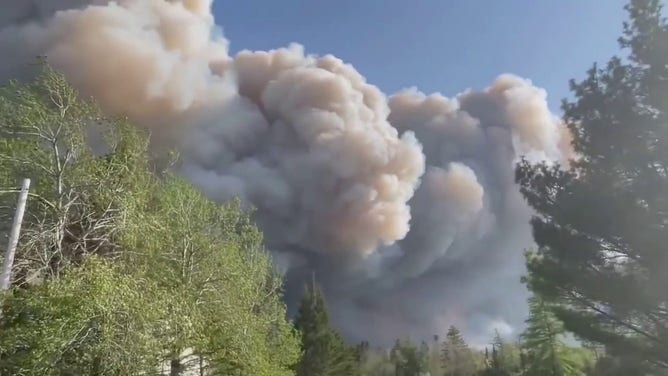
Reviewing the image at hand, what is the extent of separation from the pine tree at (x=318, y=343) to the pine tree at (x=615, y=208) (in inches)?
1483

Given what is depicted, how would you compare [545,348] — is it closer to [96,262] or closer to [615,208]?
[615,208]

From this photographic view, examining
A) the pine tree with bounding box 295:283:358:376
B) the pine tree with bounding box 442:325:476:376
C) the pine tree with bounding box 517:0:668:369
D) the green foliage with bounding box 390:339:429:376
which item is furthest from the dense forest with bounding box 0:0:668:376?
the pine tree with bounding box 442:325:476:376

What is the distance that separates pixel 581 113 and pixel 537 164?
1.51m

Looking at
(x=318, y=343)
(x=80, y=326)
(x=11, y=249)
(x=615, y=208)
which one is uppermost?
(x=318, y=343)

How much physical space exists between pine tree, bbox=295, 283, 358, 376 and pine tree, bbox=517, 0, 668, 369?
37.7 metres

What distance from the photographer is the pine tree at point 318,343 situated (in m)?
47.3

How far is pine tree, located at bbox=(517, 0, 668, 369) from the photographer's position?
33.9 feet

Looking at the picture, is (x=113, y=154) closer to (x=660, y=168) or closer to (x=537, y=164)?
(x=537, y=164)

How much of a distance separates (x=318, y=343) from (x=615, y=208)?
40.3 m

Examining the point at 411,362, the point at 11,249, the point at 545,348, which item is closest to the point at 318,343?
the point at 545,348

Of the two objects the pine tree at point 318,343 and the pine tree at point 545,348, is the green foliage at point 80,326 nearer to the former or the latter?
the pine tree at point 545,348

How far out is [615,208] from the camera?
10.8 metres

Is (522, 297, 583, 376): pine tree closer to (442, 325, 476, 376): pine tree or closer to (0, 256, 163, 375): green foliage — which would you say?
(0, 256, 163, 375): green foliage

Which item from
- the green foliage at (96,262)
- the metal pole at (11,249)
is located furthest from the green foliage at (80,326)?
the metal pole at (11,249)
